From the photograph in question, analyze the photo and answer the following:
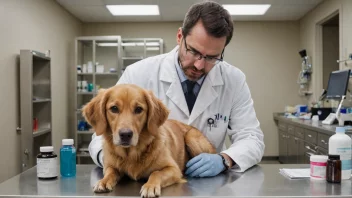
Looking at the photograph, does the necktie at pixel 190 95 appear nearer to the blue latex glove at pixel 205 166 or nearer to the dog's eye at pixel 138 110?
the blue latex glove at pixel 205 166

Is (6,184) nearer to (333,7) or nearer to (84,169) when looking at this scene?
(84,169)

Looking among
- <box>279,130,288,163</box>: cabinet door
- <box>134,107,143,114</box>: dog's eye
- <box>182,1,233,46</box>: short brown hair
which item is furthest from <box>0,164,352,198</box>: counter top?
<box>279,130,288,163</box>: cabinet door

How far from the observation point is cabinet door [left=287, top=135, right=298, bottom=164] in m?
5.25

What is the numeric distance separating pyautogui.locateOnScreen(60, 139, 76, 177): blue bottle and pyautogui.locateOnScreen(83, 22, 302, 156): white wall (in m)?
5.83

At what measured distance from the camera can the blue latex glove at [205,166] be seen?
1431 millimetres

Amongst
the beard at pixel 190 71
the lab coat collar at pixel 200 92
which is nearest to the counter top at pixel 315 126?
the lab coat collar at pixel 200 92

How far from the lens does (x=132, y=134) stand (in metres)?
1.24

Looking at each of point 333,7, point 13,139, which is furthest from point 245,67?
point 13,139

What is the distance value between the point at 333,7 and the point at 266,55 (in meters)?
1.97

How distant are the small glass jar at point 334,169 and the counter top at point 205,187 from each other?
1.1 inches

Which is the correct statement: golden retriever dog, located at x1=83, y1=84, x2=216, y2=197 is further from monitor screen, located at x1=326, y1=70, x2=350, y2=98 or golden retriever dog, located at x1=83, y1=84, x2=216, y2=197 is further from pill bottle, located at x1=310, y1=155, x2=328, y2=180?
monitor screen, located at x1=326, y1=70, x2=350, y2=98

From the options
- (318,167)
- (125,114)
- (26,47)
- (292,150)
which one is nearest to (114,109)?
(125,114)

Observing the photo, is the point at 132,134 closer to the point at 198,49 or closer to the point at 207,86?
the point at 198,49

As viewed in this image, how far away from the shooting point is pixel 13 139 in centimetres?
405
